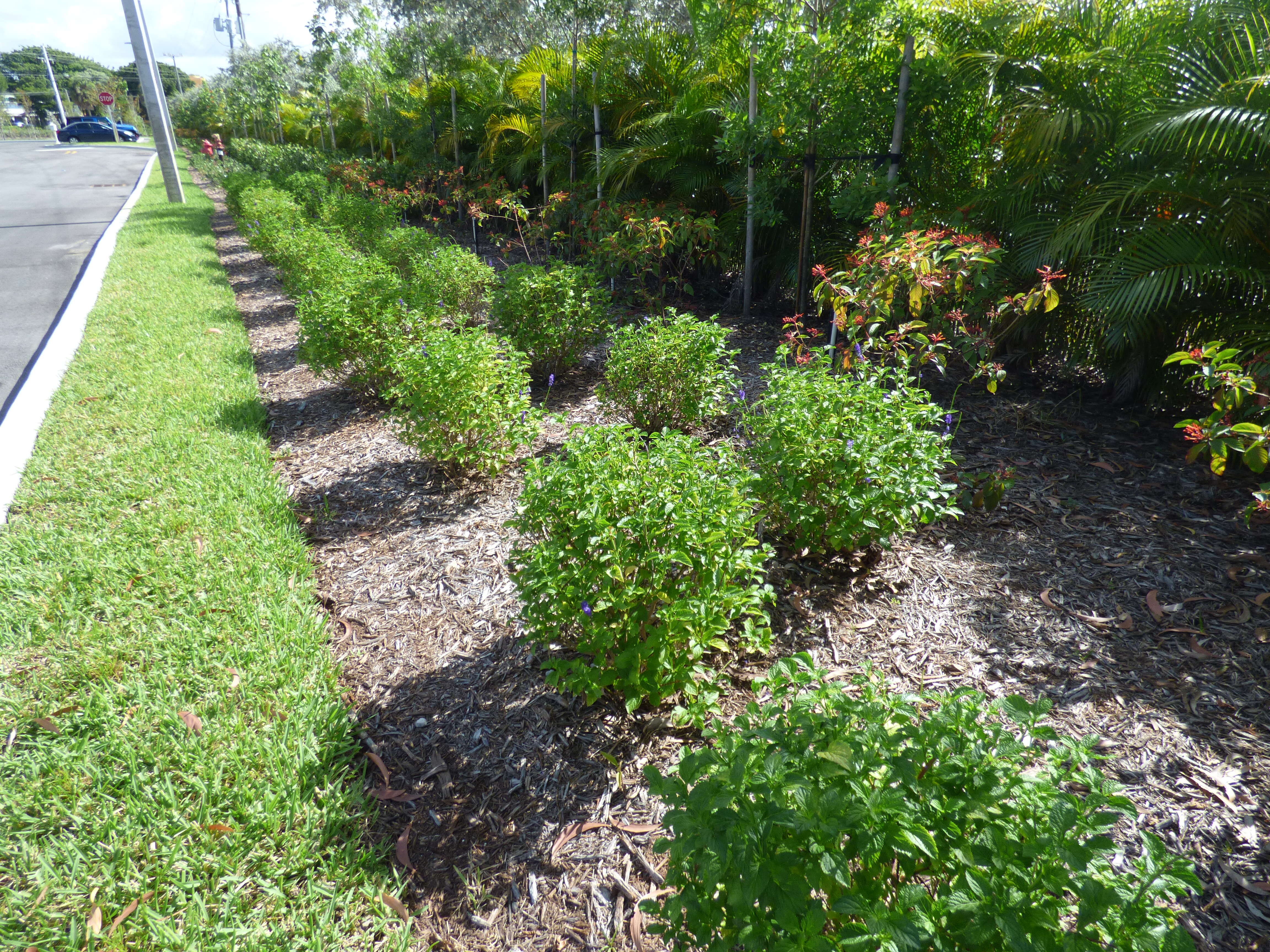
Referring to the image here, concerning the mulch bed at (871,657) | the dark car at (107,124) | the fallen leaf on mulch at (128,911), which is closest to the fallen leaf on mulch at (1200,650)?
the mulch bed at (871,657)

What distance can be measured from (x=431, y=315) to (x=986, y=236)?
12.1 feet

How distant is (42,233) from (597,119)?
10.2 metres

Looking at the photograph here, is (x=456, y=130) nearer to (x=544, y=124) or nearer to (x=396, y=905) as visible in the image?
(x=544, y=124)

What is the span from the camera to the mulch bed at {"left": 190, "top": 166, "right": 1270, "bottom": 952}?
1861 millimetres

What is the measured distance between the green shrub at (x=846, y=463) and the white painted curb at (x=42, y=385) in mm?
3690

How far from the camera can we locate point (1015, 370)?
191 inches

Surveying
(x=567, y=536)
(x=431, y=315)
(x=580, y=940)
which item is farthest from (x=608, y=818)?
(x=431, y=315)

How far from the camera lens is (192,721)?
2.27m

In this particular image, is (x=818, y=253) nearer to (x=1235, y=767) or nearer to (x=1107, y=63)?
(x=1107, y=63)

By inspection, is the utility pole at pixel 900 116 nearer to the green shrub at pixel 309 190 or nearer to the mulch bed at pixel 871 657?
the mulch bed at pixel 871 657

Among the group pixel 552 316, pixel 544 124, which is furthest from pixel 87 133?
pixel 552 316

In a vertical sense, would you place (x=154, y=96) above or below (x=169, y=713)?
above

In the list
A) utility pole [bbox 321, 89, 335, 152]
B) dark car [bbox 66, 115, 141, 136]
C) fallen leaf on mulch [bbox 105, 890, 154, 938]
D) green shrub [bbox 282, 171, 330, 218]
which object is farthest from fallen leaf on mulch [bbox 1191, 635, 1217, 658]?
dark car [bbox 66, 115, 141, 136]

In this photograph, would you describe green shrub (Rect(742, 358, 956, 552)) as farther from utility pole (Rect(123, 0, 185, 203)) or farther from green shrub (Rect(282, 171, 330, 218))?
utility pole (Rect(123, 0, 185, 203))
